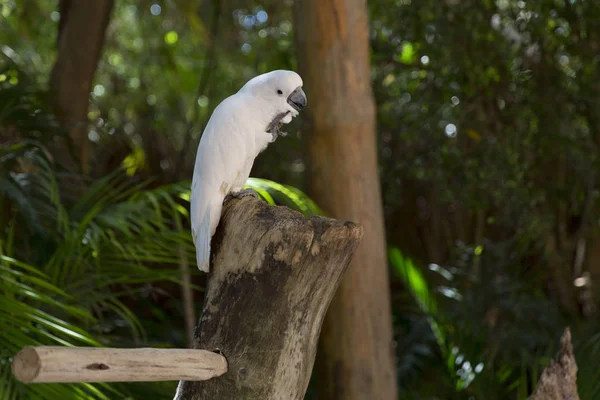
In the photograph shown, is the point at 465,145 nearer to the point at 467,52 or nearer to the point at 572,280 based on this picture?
the point at 467,52

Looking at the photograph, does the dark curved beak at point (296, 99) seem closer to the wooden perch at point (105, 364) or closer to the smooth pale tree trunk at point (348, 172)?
the wooden perch at point (105, 364)

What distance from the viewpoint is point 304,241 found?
1.27m

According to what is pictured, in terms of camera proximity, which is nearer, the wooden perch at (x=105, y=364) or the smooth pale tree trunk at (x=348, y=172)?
the wooden perch at (x=105, y=364)

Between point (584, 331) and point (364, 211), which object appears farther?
point (584, 331)

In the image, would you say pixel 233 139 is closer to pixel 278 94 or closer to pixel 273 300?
pixel 278 94

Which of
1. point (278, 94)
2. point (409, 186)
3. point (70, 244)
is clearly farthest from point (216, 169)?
point (409, 186)

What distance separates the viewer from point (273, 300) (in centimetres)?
129

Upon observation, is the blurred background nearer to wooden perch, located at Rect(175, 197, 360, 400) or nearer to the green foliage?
the green foliage

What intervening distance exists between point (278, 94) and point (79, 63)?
1.63m

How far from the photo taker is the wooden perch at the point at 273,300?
128 cm

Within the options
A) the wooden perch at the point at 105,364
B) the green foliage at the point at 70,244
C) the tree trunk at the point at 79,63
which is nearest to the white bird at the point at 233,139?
the wooden perch at the point at 105,364

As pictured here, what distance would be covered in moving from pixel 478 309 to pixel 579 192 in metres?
0.65

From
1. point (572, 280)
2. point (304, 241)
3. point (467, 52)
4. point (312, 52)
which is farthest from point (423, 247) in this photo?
point (304, 241)

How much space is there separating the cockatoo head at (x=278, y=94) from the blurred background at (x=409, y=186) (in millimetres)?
544
